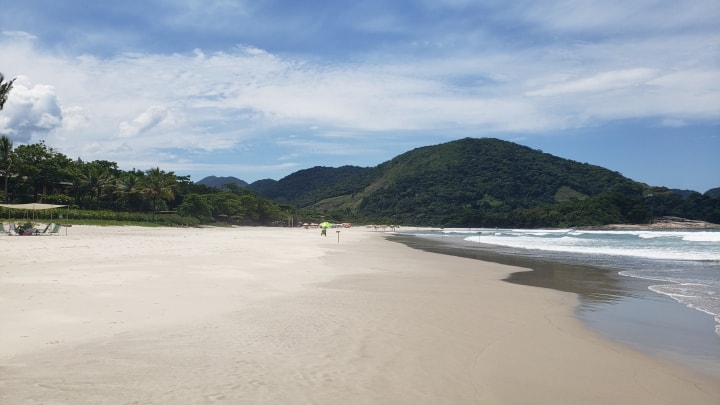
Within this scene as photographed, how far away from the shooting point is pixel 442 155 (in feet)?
643

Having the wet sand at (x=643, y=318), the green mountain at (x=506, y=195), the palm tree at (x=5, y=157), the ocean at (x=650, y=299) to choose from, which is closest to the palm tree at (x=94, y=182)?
the palm tree at (x=5, y=157)

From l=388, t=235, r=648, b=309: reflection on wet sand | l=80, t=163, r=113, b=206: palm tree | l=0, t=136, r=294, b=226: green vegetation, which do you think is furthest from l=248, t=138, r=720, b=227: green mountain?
l=388, t=235, r=648, b=309: reflection on wet sand

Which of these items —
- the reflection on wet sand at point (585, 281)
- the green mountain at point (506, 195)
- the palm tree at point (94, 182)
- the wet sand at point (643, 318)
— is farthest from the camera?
the green mountain at point (506, 195)

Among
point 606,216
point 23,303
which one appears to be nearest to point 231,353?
point 23,303

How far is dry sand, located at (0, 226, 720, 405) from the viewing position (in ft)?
15.4

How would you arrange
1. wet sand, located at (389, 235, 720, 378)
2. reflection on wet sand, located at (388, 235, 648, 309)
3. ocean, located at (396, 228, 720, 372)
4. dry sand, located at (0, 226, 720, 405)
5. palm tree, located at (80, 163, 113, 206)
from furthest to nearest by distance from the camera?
1. palm tree, located at (80, 163, 113, 206)
2. reflection on wet sand, located at (388, 235, 648, 309)
3. ocean, located at (396, 228, 720, 372)
4. wet sand, located at (389, 235, 720, 378)
5. dry sand, located at (0, 226, 720, 405)

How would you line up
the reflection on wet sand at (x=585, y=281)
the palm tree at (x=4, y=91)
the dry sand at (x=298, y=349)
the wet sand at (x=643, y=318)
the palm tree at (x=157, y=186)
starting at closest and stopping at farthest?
the dry sand at (x=298, y=349) → the wet sand at (x=643, y=318) → the reflection on wet sand at (x=585, y=281) → the palm tree at (x=4, y=91) → the palm tree at (x=157, y=186)

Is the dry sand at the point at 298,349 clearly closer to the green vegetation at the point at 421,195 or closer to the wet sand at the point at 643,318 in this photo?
the wet sand at the point at 643,318

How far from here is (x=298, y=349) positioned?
613cm

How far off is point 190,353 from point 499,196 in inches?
6589

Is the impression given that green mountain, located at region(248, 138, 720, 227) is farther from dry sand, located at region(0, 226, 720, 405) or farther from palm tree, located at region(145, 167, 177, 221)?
dry sand, located at region(0, 226, 720, 405)

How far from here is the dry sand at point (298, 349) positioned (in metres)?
4.70

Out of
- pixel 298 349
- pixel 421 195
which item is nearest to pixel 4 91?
pixel 298 349

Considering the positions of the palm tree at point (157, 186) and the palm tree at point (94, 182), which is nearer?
the palm tree at point (94, 182)
